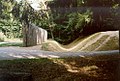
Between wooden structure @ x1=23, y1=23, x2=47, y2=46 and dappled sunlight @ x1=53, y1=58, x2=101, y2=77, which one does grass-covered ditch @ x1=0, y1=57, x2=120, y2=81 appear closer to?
dappled sunlight @ x1=53, y1=58, x2=101, y2=77

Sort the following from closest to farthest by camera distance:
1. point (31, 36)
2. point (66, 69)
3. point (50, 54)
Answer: point (66, 69) < point (50, 54) < point (31, 36)

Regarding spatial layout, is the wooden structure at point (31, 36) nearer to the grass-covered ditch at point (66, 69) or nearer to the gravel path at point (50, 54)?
the gravel path at point (50, 54)

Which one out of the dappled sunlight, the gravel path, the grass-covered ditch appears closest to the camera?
the grass-covered ditch

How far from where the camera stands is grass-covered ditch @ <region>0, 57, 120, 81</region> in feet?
22.9

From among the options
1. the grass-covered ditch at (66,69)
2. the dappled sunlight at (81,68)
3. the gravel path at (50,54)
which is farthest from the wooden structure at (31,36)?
the dappled sunlight at (81,68)

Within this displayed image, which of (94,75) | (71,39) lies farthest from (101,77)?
(71,39)

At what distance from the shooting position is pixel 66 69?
7980 mm

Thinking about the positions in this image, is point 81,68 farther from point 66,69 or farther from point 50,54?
point 50,54

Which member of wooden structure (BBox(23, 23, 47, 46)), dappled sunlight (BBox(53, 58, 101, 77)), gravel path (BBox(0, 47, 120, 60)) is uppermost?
dappled sunlight (BBox(53, 58, 101, 77))

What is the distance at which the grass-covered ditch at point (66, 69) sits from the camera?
274 inches

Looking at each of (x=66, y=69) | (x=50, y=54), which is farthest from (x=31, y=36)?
(x=66, y=69)

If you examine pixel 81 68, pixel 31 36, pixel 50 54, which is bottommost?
pixel 31 36

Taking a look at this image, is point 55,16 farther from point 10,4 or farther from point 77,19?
point 10,4

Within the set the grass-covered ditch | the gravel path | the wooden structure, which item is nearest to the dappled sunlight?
the grass-covered ditch
